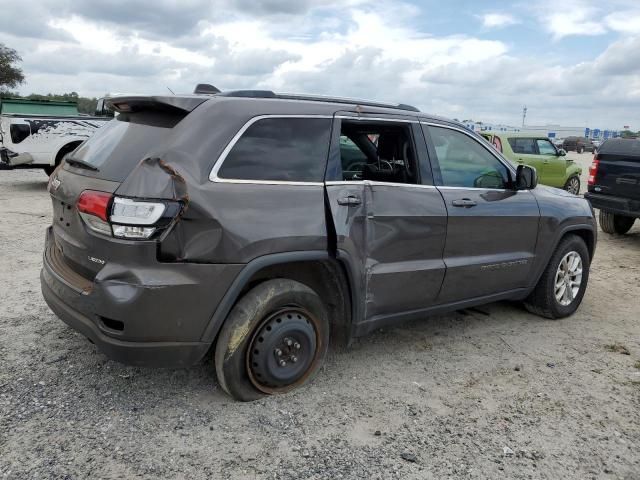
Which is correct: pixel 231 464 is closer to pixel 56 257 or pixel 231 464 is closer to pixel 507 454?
pixel 507 454

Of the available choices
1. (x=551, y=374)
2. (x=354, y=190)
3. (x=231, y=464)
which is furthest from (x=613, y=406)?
(x=231, y=464)

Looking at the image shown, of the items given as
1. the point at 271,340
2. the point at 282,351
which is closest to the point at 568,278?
the point at 282,351

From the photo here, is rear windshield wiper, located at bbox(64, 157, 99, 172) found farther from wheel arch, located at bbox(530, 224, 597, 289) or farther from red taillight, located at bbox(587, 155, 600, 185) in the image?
red taillight, located at bbox(587, 155, 600, 185)

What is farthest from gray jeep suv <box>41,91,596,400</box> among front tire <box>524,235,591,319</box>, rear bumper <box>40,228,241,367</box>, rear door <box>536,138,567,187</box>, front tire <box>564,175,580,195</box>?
front tire <box>564,175,580,195</box>

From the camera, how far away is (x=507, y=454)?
115 inches

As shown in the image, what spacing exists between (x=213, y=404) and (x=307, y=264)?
1.00 meters

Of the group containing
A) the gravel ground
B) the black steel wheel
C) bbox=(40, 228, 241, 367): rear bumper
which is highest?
bbox=(40, 228, 241, 367): rear bumper

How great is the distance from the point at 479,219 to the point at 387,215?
3.25 feet

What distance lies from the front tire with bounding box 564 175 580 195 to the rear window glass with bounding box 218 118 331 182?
1261 centimetres

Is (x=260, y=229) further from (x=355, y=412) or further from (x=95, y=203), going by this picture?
(x=355, y=412)

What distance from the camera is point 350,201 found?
3.40m

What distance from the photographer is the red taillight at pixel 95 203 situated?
9.25 ft

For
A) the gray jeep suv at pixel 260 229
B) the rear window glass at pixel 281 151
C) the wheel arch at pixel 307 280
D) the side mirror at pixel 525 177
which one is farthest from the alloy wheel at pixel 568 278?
the rear window glass at pixel 281 151

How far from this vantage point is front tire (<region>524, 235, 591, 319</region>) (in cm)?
496
